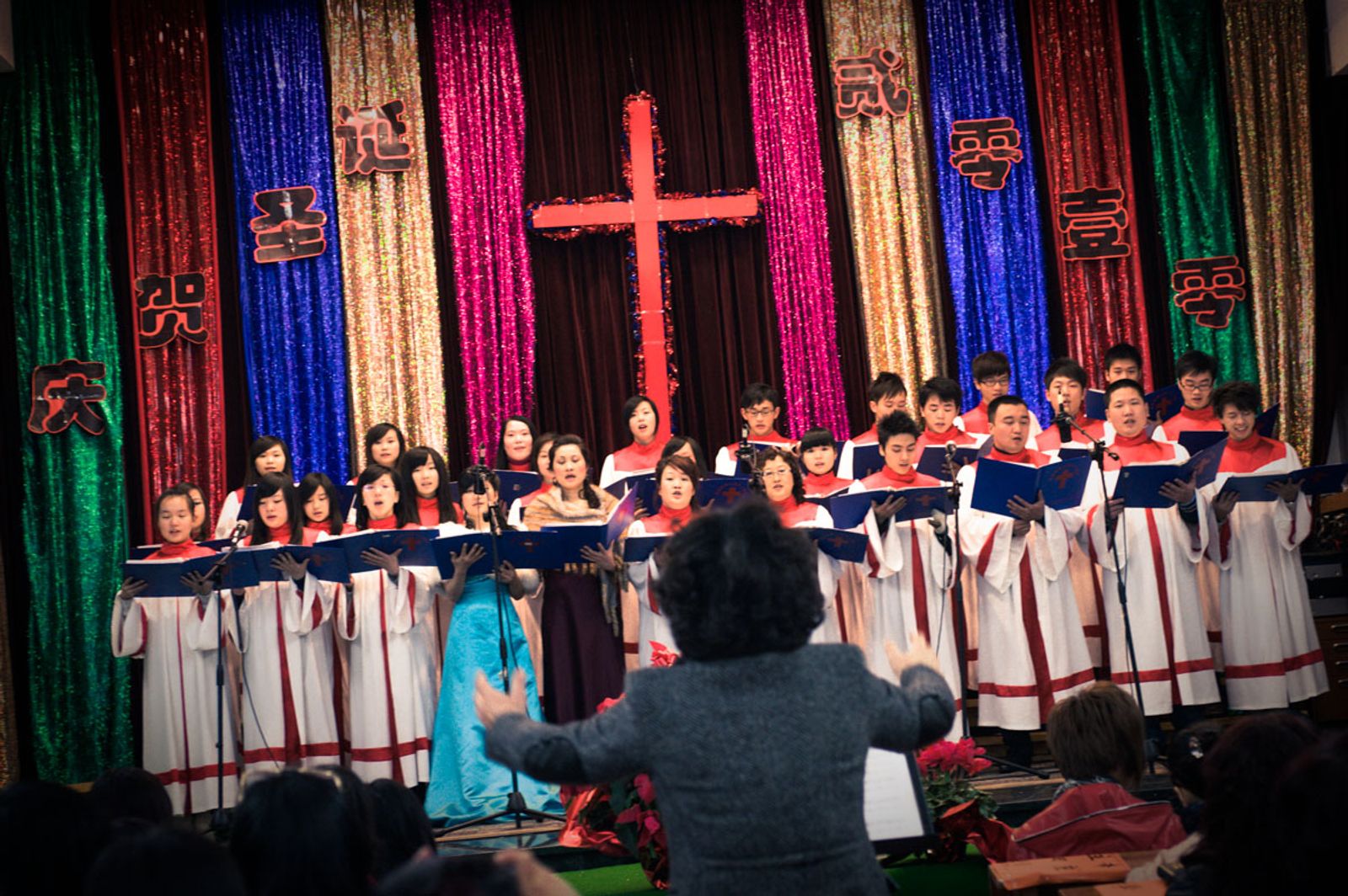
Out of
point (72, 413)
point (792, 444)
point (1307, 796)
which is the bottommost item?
point (1307, 796)

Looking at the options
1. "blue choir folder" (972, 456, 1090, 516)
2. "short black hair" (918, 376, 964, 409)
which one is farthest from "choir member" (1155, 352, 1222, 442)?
"blue choir folder" (972, 456, 1090, 516)

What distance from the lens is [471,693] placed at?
6820 mm

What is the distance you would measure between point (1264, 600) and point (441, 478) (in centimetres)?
403

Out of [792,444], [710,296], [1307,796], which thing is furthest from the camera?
[710,296]

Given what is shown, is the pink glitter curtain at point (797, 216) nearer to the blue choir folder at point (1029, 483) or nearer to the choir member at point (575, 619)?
the choir member at point (575, 619)

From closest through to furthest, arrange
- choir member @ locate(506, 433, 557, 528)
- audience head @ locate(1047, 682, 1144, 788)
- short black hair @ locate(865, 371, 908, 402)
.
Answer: audience head @ locate(1047, 682, 1144, 788), choir member @ locate(506, 433, 557, 528), short black hair @ locate(865, 371, 908, 402)

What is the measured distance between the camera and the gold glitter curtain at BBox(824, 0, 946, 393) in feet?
31.1

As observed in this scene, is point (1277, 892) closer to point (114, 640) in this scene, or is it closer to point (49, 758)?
point (114, 640)

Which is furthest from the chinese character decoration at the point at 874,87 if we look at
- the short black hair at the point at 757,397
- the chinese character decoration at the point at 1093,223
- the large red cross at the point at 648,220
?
the short black hair at the point at 757,397

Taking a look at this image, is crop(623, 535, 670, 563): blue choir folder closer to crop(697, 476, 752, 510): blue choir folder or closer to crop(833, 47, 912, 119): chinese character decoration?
crop(697, 476, 752, 510): blue choir folder

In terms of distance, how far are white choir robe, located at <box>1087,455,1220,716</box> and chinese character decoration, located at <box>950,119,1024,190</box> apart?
124 inches

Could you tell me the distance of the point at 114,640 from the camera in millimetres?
7359

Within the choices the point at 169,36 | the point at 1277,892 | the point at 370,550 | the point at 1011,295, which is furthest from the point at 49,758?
the point at 1277,892

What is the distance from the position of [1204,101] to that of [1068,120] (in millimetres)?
892
